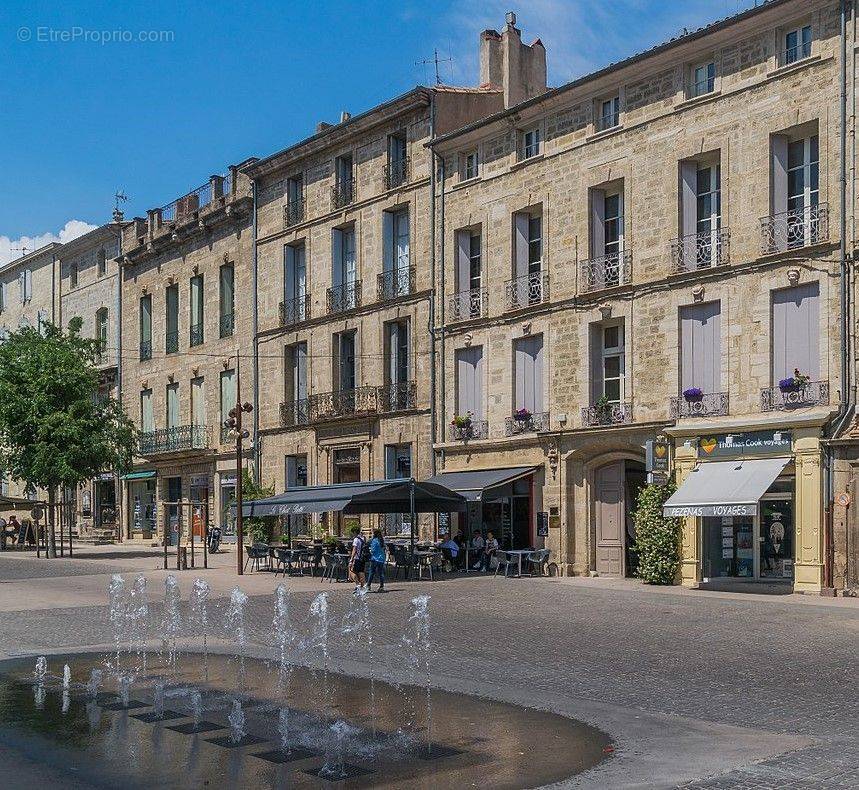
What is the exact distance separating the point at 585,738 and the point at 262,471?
3309cm

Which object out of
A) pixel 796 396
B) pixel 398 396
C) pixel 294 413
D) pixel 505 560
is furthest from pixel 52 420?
pixel 796 396

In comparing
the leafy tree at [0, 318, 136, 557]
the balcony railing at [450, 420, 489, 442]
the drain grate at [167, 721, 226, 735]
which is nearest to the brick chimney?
the balcony railing at [450, 420, 489, 442]

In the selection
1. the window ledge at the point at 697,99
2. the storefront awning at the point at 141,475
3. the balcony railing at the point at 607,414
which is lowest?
the storefront awning at the point at 141,475

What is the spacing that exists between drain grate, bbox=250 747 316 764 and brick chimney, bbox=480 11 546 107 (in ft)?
96.7

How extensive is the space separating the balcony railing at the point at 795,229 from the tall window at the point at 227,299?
78.6ft

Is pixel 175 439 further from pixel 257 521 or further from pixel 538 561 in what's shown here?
pixel 538 561

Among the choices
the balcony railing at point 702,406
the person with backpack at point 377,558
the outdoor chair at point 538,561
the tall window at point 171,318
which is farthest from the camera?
the tall window at point 171,318

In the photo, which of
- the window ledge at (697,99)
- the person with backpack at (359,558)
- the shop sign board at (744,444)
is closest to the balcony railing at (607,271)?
the window ledge at (697,99)

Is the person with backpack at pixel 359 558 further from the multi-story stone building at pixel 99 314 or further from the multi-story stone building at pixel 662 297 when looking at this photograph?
the multi-story stone building at pixel 99 314

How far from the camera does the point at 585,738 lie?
934 centimetres

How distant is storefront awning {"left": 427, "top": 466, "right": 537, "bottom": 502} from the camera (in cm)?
3027

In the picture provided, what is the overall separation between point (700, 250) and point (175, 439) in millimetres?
26717

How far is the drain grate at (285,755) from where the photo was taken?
8539mm

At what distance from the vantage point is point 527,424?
3094 cm
